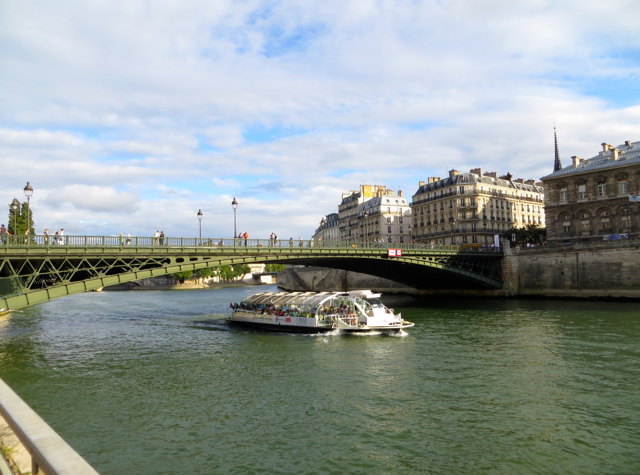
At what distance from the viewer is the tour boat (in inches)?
1337

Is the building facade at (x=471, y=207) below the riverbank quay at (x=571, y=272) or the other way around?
the other way around

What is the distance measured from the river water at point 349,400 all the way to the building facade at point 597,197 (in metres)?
32.1

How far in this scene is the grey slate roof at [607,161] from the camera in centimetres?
5972

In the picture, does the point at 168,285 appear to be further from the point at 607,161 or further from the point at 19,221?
the point at 607,161

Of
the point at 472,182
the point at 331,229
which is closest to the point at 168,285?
the point at 331,229

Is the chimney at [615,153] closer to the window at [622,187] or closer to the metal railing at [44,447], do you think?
the window at [622,187]

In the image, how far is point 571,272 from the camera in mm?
53188

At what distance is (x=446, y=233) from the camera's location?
87.7m

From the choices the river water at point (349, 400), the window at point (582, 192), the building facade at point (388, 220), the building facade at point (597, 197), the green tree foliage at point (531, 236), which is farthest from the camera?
the building facade at point (388, 220)

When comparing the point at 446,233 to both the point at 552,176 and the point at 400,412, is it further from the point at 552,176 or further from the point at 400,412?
the point at 400,412

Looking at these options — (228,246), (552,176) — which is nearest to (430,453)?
(228,246)

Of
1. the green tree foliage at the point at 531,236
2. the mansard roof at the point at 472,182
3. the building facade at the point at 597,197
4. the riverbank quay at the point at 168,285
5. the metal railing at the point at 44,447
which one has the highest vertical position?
the mansard roof at the point at 472,182

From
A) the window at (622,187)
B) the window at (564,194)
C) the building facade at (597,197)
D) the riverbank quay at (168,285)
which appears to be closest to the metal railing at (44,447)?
the building facade at (597,197)

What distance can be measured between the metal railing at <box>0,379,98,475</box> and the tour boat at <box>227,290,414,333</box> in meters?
29.0
